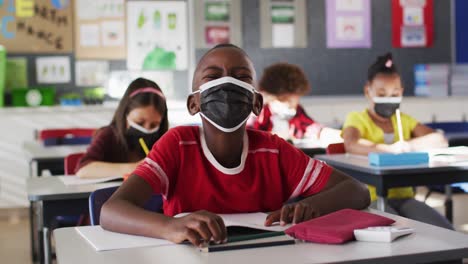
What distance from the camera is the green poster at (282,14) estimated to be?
6848 mm

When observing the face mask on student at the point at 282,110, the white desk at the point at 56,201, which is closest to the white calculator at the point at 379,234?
the white desk at the point at 56,201

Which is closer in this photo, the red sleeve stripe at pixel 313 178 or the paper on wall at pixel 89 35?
the red sleeve stripe at pixel 313 178

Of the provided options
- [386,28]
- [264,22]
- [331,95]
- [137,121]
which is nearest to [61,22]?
[264,22]

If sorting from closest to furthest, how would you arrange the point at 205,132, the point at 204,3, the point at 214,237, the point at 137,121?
the point at 214,237 → the point at 205,132 → the point at 137,121 → the point at 204,3

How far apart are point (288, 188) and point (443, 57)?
221 inches

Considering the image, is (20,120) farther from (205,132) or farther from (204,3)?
(205,132)

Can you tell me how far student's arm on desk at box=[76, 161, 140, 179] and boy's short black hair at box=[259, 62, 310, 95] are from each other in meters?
1.88

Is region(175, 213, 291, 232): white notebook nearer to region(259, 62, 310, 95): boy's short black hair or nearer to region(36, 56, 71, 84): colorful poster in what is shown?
region(259, 62, 310, 95): boy's short black hair

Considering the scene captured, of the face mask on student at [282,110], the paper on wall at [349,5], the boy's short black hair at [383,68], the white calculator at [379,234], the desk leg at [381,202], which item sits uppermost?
the paper on wall at [349,5]

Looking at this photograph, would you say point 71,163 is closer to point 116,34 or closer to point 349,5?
point 116,34

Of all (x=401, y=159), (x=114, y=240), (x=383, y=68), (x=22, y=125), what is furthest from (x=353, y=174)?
(x=22, y=125)

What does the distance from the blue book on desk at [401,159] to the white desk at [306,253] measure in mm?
1595

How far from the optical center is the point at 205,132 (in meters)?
1.95

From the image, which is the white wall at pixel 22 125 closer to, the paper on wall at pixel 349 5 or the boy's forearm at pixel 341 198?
the paper on wall at pixel 349 5
